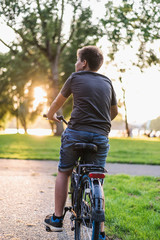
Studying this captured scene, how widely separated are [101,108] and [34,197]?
2.87m

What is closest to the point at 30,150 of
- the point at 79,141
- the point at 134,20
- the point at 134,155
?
the point at 134,155

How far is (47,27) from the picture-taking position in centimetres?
2494

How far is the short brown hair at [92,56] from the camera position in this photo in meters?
3.20

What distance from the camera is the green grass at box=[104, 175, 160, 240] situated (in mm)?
3754

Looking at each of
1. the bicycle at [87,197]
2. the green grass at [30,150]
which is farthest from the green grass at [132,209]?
the green grass at [30,150]

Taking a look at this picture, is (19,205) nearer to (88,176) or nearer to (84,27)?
(88,176)

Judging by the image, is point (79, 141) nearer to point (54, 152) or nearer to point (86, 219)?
point (86, 219)

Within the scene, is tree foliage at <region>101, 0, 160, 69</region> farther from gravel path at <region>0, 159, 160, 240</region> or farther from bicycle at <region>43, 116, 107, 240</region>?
bicycle at <region>43, 116, 107, 240</region>

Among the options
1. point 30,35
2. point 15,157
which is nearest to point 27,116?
point 30,35

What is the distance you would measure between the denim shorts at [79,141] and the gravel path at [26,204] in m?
0.99

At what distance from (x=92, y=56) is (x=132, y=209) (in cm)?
250

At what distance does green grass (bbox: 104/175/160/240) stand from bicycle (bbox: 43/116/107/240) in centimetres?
75

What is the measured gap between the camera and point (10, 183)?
6590 mm

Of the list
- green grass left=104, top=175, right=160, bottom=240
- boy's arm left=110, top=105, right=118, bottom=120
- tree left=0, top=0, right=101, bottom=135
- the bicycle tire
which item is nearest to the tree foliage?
green grass left=104, top=175, right=160, bottom=240
